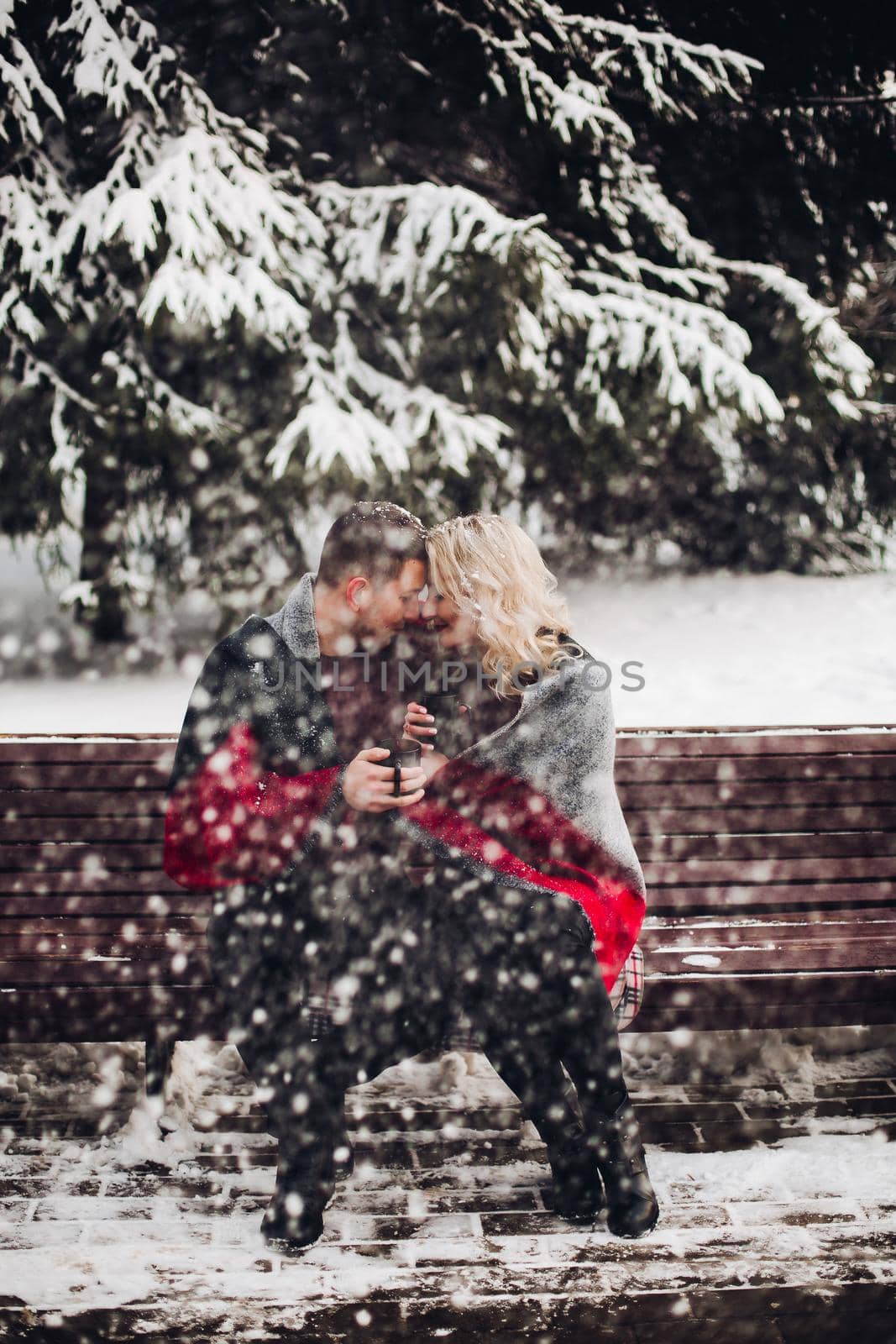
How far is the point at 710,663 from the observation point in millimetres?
7008

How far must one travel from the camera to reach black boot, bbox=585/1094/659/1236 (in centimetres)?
262

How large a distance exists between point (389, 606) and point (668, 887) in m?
1.37

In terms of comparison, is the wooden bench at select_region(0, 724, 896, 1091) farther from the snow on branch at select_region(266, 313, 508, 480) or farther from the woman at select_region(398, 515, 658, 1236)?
the snow on branch at select_region(266, 313, 508, 480)

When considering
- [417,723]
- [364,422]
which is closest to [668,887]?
[417,723]

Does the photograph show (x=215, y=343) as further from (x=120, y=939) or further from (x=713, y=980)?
(x=713, y=980)

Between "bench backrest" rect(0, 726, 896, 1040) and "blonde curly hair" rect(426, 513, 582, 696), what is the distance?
86 cm

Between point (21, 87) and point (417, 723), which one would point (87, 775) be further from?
point (21, 87)

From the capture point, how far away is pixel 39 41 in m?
6.26

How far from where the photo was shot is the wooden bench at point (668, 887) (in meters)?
2.97

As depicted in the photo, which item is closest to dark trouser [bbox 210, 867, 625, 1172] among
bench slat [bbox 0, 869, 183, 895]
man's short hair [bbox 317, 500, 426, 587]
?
bench slat [bbox 0, 869, 183, 895]

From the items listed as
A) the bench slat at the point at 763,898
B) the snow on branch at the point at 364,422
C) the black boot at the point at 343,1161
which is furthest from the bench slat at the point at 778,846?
the snow on branch at the point at 364,422

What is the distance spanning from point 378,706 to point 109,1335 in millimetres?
1520

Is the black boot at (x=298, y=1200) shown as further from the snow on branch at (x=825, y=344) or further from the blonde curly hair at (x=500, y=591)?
the snow on branch at (x=825, y=344)

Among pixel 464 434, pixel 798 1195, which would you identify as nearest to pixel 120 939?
pixel 798 1195
